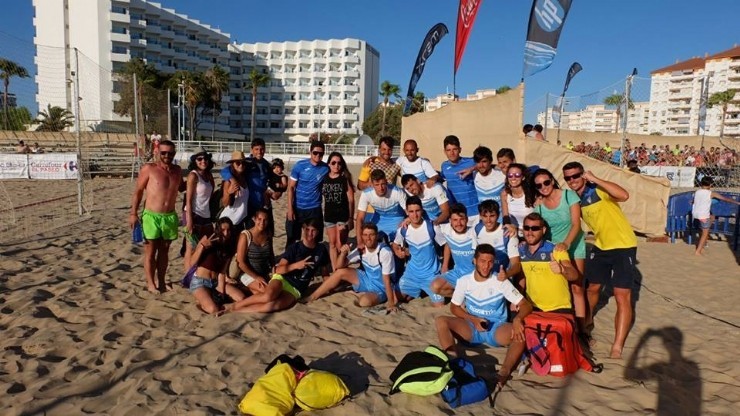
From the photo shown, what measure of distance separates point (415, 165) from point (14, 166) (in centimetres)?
1825

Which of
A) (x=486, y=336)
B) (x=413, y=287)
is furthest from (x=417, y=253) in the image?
A: (x=486, y=336)

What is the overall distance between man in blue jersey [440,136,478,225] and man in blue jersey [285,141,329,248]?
5.06 ft

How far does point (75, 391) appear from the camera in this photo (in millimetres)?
3225

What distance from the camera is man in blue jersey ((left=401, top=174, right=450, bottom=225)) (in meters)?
5.51

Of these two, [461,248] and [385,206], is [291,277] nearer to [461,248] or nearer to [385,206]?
[385,206]

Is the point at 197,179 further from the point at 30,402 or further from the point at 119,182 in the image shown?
the point at 119,182

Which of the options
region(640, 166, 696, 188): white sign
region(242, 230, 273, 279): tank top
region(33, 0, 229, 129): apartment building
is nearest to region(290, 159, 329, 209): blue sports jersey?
region(242, 230, 273, 279): tank top

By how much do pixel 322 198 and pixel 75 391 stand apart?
11.4 feet

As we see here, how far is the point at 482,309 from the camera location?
412 centimetres

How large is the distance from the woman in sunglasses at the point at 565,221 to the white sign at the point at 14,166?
1980cm

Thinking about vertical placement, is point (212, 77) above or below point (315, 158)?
above

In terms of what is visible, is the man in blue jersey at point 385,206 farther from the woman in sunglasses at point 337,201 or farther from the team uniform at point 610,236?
the team uniform at point 610,236

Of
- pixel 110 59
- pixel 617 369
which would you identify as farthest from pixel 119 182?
pixel 110 59

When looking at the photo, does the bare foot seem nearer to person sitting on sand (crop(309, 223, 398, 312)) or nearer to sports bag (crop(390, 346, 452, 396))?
sports bag (crop(390, 346, 452, 396))
